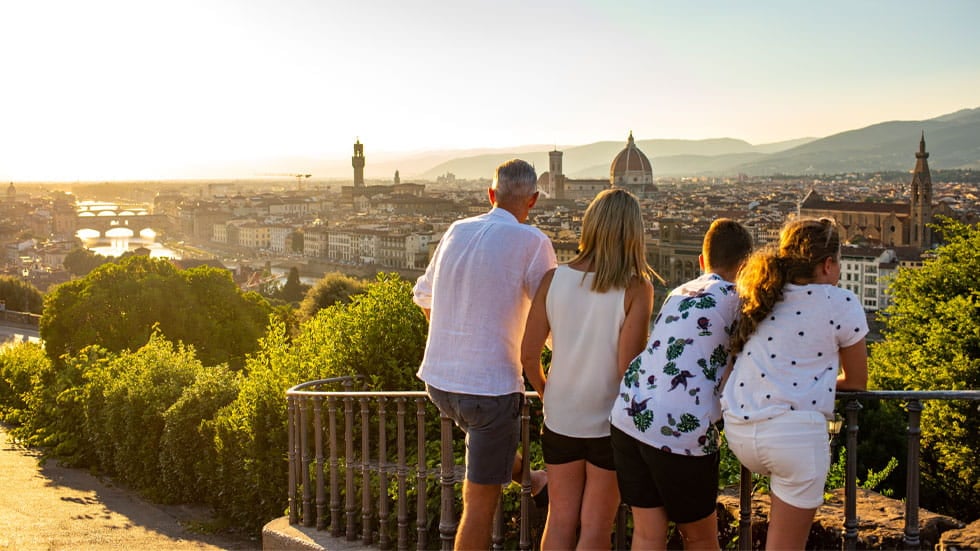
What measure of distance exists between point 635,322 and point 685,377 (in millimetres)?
190

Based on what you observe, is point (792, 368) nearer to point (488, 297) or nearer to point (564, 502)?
point (564, 502)

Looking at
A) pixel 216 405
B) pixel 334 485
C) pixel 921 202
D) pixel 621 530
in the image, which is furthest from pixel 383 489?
pixel 921 202

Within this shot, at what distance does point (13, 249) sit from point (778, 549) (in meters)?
77.3

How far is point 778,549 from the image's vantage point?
2316 mm

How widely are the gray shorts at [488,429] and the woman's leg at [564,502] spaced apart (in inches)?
6.7

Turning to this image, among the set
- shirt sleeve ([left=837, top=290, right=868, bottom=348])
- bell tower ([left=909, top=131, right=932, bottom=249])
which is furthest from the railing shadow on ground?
bell tower ([left=909, top=131, right=932, bottom=249])

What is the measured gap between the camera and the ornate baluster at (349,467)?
370 cm

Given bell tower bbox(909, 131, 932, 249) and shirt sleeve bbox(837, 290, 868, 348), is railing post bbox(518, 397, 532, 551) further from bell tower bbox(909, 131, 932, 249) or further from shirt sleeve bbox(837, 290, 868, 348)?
bell tower bbox(909, 131, 932, 249)

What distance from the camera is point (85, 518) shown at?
6648 millimetres

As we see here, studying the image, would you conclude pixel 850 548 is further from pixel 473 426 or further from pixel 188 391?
pixel 188 391

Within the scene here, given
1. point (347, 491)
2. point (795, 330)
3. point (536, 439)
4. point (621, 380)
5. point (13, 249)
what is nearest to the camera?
point (795, 330)

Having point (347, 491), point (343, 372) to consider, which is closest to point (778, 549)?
point (347, 491)

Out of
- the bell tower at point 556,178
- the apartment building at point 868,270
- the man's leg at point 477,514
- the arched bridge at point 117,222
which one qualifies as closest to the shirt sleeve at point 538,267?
the man's leg at point 477,514

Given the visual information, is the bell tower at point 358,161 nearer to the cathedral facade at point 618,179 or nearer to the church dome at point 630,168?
the cathedral facade at point 618,179
